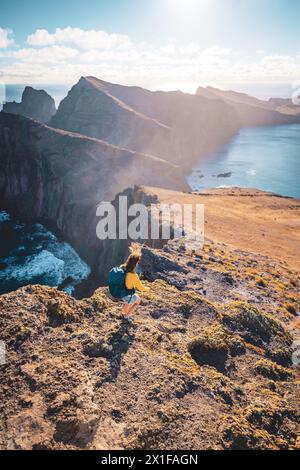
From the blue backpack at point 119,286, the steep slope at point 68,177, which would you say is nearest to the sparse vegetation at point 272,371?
the blue backpack at point 119,286

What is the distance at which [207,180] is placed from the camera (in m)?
136

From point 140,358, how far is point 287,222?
39.8 metres

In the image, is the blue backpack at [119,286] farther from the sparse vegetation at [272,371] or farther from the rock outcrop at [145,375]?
the sparse vegetation at [272,371]

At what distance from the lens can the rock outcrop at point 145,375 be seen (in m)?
6.87

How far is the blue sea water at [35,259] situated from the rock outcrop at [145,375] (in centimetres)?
4995

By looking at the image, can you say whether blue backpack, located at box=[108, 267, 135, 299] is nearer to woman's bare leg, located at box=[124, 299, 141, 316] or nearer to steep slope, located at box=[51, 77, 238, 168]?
woman's bare leg, located at box=[124, 299, 141, 316]

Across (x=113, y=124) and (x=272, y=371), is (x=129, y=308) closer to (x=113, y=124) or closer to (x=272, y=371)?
(x=272, y=371)

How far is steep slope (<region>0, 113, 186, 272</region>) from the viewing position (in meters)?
87.5

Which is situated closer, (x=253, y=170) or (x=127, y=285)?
(x=127, y=285)

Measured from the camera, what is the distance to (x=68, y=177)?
106188mm

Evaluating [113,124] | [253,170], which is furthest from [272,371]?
[113,124]

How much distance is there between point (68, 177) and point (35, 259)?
148 ft

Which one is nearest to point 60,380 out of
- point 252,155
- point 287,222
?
point 287,222

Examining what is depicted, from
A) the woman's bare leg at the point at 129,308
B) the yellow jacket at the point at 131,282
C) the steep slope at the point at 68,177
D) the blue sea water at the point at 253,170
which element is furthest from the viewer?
the blue sea water at the point at 253,170
